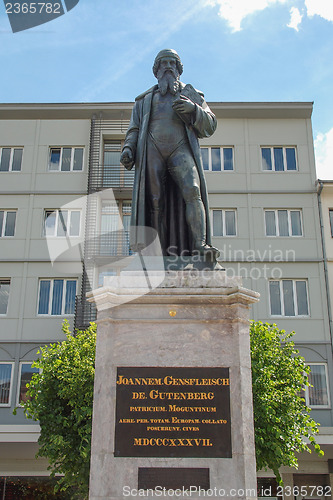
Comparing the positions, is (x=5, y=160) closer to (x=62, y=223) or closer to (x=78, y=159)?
(x=78, y=159)

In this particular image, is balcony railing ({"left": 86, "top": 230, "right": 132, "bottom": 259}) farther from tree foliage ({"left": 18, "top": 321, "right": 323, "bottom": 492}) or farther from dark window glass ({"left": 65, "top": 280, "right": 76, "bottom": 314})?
tree foliage ({"left": 18, "top": 321, "right": 323, "bottom": 492})

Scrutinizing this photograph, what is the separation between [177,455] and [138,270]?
237cm

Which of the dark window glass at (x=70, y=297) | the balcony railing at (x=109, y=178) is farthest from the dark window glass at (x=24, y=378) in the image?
the balcony railing at (x=109, y=178)

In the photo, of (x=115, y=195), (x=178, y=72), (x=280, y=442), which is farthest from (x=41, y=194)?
(x=178, y=72)

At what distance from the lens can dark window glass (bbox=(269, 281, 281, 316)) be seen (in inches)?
1033

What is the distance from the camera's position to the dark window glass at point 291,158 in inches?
1149

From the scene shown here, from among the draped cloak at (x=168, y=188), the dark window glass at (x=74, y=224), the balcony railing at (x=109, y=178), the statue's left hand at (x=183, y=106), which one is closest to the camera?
the draped cloak at (x=168, y=188)

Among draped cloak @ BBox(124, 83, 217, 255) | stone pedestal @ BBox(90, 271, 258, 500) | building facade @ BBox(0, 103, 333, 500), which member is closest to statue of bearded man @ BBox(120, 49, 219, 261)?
draped cloak @ BBox(124, 83, 217, 255)

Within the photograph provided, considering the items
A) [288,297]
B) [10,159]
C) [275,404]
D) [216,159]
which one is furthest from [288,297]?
[10,159]

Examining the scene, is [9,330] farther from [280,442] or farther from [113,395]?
[113,395]

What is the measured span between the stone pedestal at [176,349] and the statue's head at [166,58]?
11.5ft

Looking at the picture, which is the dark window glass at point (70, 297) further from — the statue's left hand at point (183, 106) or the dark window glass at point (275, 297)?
the statue's left hand at point (183, 106)

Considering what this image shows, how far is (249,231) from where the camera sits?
91.1 feet

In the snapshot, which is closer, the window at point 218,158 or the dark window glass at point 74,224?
the dark window glass at point 74,224
